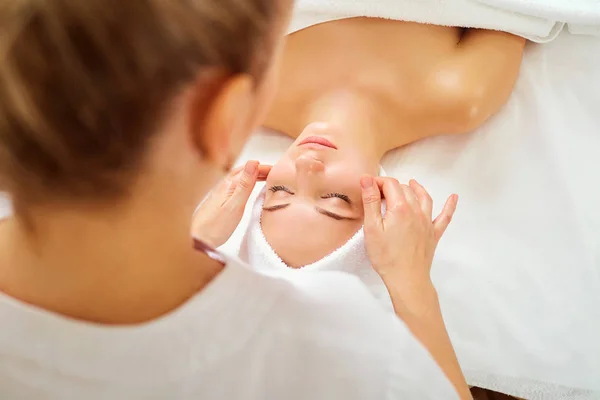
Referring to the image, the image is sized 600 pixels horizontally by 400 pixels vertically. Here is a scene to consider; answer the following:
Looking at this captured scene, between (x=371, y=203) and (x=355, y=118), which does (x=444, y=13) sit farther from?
(x=371, y=203)

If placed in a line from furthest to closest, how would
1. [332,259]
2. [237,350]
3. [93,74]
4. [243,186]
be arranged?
[243,186] < [332,259] < [237,350] < [93,74]

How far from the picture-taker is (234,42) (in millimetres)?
357

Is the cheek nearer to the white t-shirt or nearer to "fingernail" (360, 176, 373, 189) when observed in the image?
"fingernail" (360, 176, 373, 189)

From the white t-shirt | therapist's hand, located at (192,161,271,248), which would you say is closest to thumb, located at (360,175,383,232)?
therapist's hand, located at (192,161,271,248)

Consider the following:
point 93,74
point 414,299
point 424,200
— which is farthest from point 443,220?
point 93,74

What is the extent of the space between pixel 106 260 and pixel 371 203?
20.1 inches

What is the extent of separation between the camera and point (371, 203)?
855mm

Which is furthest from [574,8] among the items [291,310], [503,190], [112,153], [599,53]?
[112,153]

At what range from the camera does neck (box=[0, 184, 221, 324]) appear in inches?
15.4

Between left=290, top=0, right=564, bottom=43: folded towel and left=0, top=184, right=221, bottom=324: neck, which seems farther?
left=290, top=0, right=564, bottom=43: folded towel

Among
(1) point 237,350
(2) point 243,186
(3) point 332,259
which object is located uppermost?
(2) point 243,186

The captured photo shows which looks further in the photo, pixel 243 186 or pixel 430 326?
pixel 243 186

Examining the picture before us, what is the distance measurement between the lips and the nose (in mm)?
51

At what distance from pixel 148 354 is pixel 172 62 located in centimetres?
23
